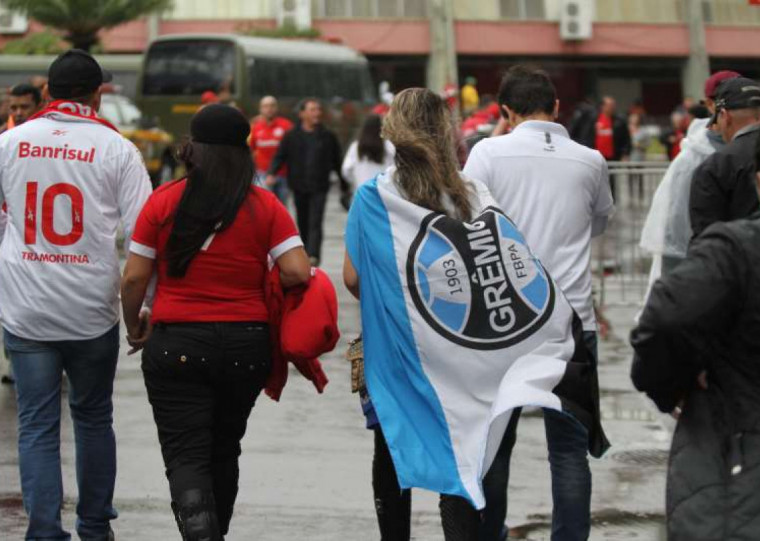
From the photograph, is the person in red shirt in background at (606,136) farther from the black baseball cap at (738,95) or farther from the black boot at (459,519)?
the black boot at (459,519)

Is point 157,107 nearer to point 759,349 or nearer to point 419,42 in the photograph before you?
point 419,42

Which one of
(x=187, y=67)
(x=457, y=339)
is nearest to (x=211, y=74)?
(x=187, y=67)

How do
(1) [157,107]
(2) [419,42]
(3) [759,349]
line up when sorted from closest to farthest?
(3) [759,349] → (1) [157,107] → (2) [419,42]

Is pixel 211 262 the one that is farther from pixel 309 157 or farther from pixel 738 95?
pixel 309 157

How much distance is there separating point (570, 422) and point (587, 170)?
3.02ft

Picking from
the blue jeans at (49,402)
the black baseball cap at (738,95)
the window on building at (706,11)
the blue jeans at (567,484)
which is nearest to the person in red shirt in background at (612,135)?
the black baseball cap at (738,95)

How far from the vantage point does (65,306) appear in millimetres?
6223

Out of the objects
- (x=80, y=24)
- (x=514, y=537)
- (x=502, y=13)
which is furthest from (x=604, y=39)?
(x=514, y=537)

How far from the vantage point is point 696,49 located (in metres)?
62.5

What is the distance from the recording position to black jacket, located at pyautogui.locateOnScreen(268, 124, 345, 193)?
17.9 m

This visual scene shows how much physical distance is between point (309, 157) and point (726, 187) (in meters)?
11.7

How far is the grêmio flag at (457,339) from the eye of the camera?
542 centimetres

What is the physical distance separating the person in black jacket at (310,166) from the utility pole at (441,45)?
42.2 meters

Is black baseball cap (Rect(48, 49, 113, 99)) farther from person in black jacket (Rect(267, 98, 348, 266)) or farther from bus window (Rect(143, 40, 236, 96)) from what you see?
bus window (Rect(143, 40, 236, 96))
